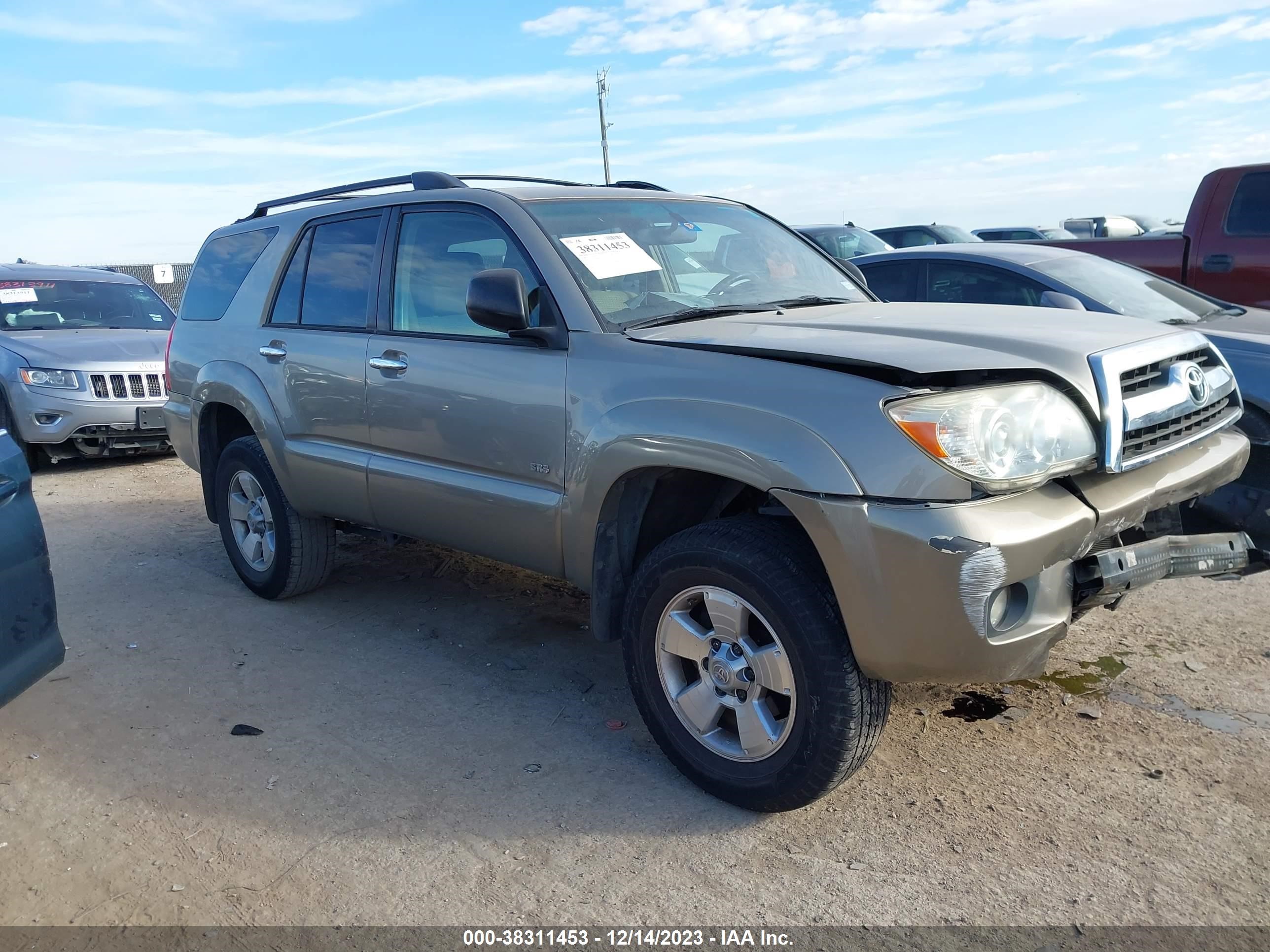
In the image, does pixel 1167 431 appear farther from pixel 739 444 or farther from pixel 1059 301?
pixel 1059 301

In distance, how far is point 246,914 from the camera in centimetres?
275

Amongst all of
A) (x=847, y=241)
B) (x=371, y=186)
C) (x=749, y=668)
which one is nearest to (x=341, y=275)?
(x=371, y=186)

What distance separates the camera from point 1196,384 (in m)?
3.31

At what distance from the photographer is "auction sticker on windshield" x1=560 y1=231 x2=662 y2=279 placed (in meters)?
3.70

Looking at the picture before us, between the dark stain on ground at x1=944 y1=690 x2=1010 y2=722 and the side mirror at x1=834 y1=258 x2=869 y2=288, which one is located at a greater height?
the side mirror at x1=834 y1=258 x2=869 y2=288

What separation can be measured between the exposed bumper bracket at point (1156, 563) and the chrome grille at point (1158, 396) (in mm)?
244

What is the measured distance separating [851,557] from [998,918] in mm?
953

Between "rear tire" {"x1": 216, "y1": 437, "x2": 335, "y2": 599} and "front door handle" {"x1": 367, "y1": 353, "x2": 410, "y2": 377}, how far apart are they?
3.56ft

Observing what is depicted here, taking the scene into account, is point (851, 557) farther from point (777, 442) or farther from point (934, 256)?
point (934, 256)

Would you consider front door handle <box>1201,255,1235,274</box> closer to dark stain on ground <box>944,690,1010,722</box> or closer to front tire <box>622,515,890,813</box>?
dark stain on ground <box>944,690,1010,722</box>

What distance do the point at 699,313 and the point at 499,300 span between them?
2.32 feet

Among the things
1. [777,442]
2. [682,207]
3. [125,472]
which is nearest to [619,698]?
[777,442]

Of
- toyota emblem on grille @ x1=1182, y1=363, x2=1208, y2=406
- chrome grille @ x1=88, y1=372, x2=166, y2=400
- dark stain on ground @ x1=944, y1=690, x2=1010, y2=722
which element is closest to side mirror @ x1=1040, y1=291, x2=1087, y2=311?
toyota emblem on grille @ x1=1182, y1=363, x2=1208, y2=406

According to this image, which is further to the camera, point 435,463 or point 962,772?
point 435,463
